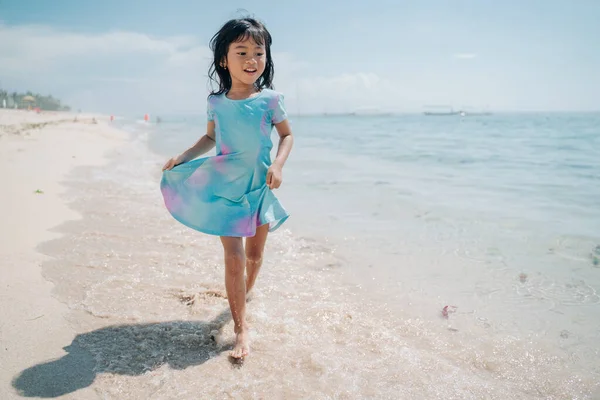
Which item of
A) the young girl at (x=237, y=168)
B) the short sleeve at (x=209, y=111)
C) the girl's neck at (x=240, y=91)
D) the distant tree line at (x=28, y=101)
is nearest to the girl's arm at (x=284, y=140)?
the young girl at (x=237, y=168)

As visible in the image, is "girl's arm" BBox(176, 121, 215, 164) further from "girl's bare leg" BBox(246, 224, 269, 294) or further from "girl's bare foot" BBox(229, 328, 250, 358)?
"girl's bare foot" BBox(229, 328, 250, 358)

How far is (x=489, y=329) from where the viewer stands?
2641mm

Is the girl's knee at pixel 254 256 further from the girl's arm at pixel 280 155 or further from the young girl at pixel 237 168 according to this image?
the girl's arm at pixel 280 155

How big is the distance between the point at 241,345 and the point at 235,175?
0.89 meters

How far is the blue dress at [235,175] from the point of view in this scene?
2322 mm

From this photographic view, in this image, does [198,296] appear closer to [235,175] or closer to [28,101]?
[235,175]

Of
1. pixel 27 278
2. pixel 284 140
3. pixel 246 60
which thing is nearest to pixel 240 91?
pixel 246 60

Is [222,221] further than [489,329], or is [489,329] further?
[489,329]

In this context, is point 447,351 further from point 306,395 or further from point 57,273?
point 57,273

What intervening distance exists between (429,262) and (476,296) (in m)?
0.71

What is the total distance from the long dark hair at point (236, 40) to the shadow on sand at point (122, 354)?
138cm

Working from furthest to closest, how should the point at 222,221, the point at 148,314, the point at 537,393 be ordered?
the point at 148,314 < the point at 222,221 < the point at 537,393

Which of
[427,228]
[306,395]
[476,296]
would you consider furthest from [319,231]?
[306,395]

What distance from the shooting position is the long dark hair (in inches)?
93.4
